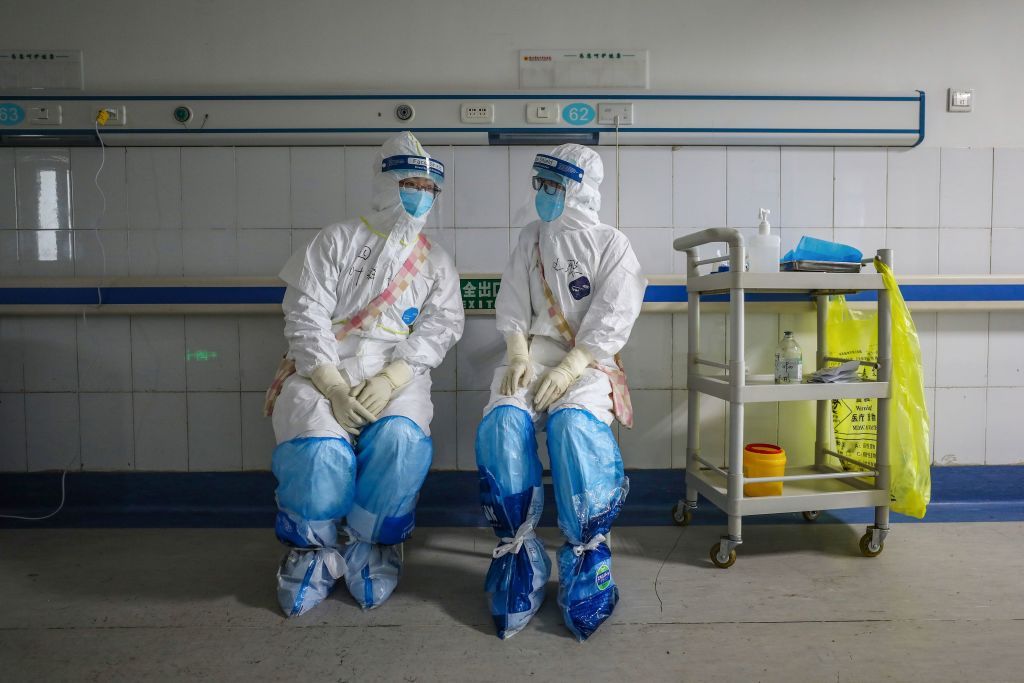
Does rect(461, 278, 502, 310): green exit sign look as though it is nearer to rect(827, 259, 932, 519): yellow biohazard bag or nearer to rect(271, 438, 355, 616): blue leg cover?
rect(271, 438, 355, 616): blue leg cover

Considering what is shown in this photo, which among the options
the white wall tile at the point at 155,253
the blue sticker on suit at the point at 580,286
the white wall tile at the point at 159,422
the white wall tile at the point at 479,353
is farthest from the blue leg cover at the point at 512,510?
the white wall tile at the point at 155,253

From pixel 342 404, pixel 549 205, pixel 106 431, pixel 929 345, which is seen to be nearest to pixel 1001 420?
pixel 929 345

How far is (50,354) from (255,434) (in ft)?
2.76

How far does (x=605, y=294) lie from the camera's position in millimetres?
1712

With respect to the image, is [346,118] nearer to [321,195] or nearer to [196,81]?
[321,195]

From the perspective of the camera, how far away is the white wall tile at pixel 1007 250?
89.8 inches

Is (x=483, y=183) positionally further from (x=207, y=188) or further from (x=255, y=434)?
(x=255, y=434)

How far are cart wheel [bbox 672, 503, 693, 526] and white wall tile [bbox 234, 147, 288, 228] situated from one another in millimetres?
1812

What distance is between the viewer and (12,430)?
223 cm

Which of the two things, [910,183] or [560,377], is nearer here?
[560,377]

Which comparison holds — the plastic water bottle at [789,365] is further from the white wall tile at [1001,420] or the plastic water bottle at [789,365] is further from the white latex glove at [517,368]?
the white wall tile at [1001,420]

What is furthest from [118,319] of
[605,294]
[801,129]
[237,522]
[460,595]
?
[801,129]

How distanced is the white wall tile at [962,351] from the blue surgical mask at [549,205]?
1.65 meters

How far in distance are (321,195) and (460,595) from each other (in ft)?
5.00
